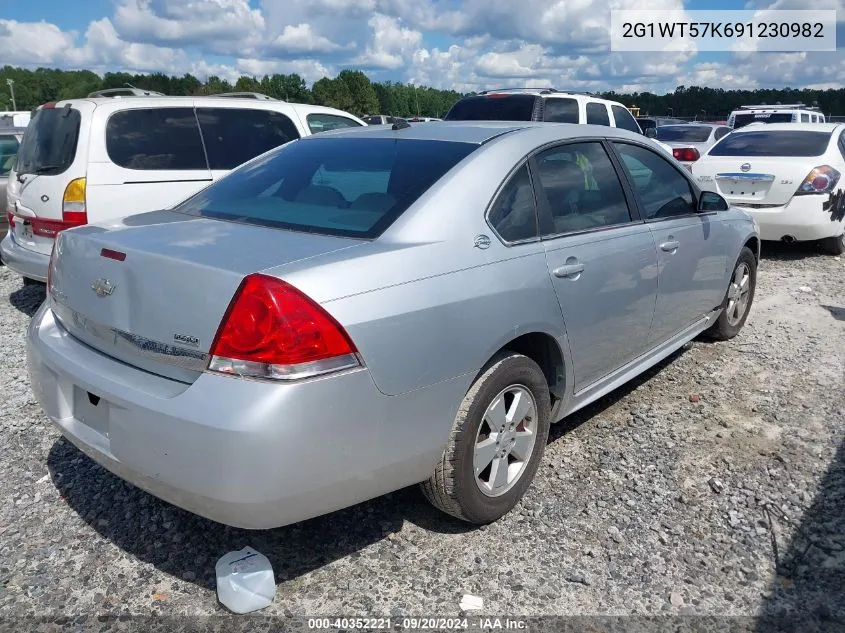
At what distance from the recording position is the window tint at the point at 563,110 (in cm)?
948

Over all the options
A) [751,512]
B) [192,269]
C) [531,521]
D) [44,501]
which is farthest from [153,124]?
[751,512]

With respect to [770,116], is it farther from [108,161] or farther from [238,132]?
[108,161]

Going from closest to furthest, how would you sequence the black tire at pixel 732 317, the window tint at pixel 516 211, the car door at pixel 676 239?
1. the window tint at pixel 516 211
2. the car door at pixel 676 239
3. the black tire at pixel 732 317

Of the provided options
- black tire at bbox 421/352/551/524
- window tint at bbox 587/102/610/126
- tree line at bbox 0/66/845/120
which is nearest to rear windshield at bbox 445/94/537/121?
window tint at bbox 587/102/610/126

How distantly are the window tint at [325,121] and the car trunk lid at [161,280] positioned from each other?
4.80m

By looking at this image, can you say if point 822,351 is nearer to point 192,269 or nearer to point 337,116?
point 192,269

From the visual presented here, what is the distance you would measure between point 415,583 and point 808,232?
7171 mm

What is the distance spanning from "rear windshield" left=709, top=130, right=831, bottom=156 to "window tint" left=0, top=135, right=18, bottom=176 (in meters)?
8.47

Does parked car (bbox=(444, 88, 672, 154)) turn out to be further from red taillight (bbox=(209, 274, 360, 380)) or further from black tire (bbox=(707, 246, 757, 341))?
red taillight (bbox=(209, 274, 360, 380))

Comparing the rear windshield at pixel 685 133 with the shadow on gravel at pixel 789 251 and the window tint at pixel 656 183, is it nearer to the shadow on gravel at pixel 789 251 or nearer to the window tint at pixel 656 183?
the shadow on gravel at pixel 789 251

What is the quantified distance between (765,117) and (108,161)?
61.9 feet

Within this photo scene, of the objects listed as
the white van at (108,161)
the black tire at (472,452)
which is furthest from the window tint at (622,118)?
the black tire at (472,452)

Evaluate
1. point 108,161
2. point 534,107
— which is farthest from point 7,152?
point 534,107

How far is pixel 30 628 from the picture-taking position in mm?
2494
